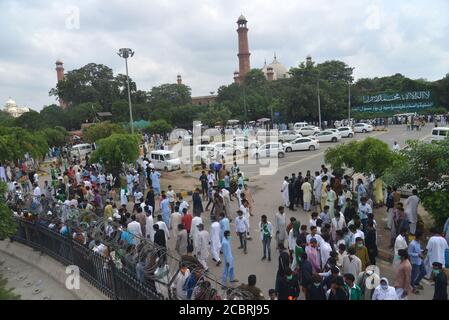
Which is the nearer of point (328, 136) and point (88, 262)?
point (88, 262)

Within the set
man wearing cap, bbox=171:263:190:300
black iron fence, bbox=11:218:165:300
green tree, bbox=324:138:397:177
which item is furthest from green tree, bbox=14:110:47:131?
man wearing cap, bbox=171:263:190:300

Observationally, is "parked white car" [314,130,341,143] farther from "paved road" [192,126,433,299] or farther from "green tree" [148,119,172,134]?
"green tree" [148,119,172,134]

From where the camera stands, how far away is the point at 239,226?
9945 millimetres

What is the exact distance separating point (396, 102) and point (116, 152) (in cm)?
4394

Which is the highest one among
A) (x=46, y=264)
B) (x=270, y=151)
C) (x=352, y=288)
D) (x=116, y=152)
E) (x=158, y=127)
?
(x=158, y=127)

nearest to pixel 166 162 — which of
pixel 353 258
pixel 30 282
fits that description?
pixel 30 282

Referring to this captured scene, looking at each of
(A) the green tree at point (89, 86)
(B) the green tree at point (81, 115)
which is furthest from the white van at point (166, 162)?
(A) the green tree at point (89, 86)

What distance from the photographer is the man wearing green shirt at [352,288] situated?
611cm

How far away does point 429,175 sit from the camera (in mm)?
9898

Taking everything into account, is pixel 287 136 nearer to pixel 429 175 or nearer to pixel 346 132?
pixel 346 132

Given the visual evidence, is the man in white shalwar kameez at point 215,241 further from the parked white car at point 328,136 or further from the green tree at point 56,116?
the green tree at point 56,116

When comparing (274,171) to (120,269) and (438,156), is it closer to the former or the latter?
(438,156)
